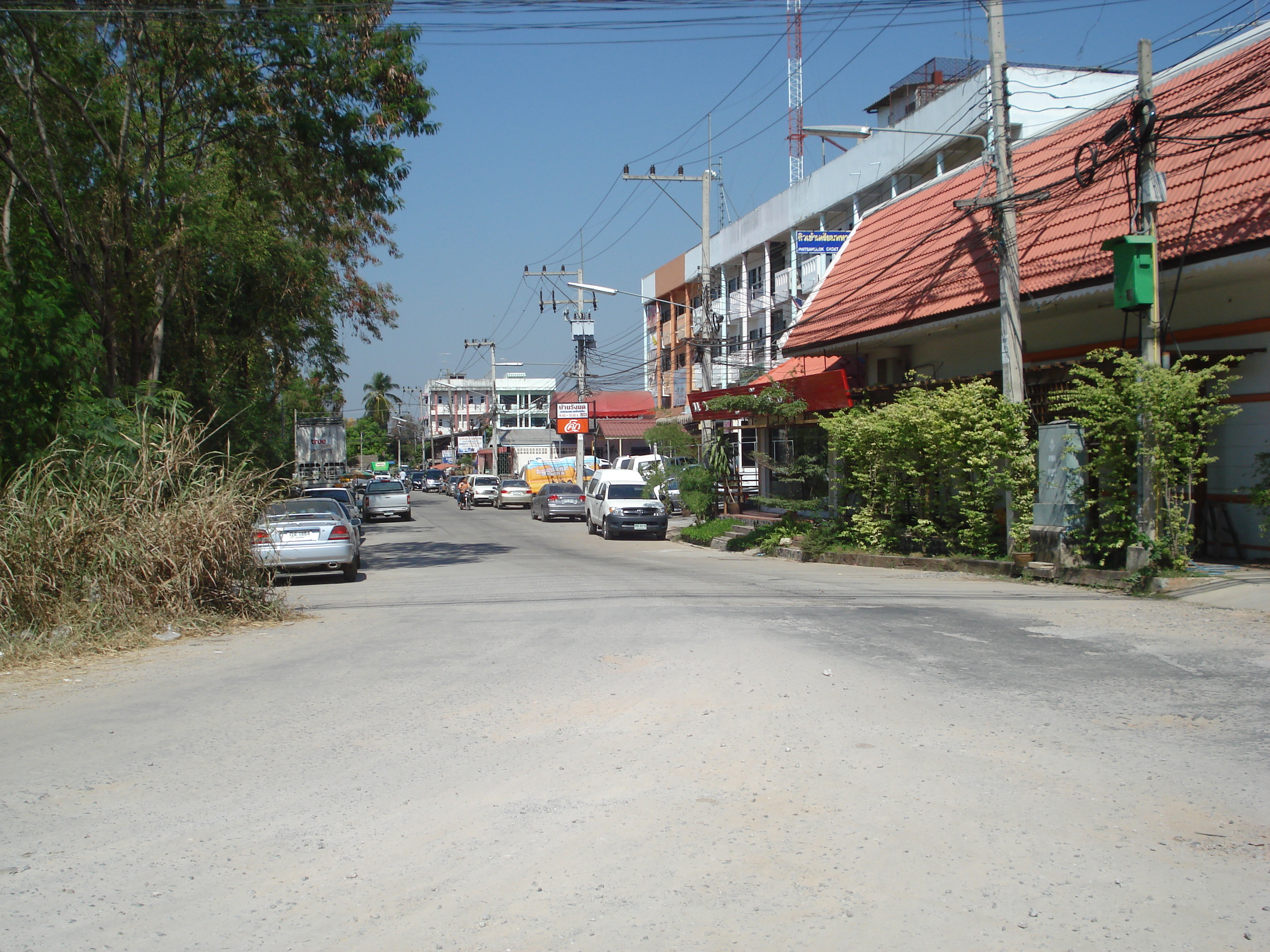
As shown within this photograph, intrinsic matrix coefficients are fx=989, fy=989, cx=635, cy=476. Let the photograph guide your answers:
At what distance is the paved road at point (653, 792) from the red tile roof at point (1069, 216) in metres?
7.68

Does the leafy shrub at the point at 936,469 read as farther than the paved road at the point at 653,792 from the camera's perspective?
Yes

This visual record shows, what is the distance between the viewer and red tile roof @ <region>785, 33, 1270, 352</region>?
14.6m

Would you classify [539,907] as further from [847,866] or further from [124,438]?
[124,438]

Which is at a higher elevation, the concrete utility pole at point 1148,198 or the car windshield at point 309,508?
the concrete utility pole at point 1148,198

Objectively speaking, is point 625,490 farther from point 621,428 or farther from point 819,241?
point 621,428

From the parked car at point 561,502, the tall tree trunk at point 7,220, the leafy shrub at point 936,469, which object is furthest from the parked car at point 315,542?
the parked car at point 561,502

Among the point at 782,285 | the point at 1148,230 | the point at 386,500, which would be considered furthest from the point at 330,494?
the point at 782,285

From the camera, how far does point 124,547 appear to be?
33.9 ft

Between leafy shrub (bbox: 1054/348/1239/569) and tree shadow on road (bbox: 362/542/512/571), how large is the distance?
12.2 m

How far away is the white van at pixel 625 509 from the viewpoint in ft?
95.1

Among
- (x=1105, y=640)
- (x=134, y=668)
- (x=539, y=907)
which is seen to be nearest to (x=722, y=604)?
(x=1105, y=640)

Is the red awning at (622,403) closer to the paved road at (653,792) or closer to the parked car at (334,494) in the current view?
the parked car at (334,494)

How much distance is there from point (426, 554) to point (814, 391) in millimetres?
9964

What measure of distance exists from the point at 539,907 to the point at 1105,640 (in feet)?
24.2
